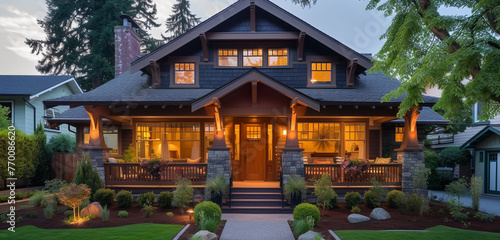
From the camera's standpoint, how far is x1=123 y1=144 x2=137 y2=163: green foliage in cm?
1299

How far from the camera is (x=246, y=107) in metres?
11.2

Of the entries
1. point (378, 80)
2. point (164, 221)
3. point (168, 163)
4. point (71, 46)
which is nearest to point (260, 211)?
point (164, 221)

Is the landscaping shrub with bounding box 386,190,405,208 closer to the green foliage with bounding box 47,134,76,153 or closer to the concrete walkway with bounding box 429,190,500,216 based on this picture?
the concrete walkway with bounding box 429,190,500,216

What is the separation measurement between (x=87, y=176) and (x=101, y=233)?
3.82 metres

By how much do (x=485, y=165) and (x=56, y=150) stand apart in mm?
22978

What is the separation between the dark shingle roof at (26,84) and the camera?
17047 mm

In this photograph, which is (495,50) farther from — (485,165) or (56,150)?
(56,150)

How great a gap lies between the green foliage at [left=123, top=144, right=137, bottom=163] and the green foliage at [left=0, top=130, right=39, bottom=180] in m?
4.50

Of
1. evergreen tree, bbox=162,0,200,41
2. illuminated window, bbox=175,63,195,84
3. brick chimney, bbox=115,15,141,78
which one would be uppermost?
evergreen tree, bbox=162,0,200,41

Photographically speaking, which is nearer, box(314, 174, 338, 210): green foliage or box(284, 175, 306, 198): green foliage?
box(314, 174, 338, 210): green foliage

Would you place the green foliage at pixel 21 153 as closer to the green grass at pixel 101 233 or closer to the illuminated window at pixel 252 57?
the green grass at pixel 101 233

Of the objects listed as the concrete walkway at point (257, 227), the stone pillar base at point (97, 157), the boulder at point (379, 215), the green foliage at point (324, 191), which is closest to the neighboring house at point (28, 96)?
the stone pillar base at point (97, 157)

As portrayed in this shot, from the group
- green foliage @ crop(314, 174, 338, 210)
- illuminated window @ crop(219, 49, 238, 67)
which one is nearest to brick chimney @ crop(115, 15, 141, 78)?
illuminated window @ crop(219, 49, 238, 67)

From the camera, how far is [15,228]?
761 cm
